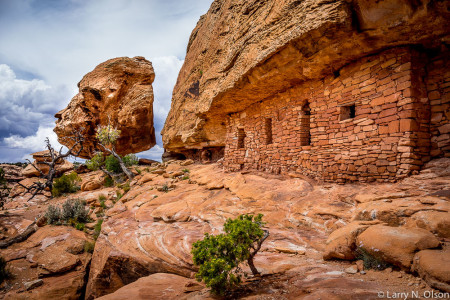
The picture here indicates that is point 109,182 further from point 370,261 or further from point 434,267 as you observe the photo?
point 434,267

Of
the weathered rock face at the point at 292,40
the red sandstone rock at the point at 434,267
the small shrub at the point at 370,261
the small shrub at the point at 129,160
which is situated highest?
the weathered rock face at the point at 292,40

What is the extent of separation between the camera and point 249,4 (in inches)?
335

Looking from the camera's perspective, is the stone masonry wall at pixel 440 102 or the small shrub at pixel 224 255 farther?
the stone masonry wall at pixel 440 102

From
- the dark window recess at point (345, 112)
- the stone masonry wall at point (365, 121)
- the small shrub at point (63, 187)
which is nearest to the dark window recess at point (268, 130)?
the stone masonry wall at point (365, 121)

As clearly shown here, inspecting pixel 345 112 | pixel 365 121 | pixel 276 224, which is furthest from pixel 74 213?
pixel 365 121

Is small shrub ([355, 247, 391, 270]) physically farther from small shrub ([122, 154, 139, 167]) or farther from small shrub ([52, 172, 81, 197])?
small shrub ([122, 154, 139, 167])

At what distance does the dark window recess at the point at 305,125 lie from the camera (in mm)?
7637

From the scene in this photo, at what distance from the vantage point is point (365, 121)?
5.85 m

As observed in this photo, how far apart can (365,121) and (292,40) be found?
283 centimetres

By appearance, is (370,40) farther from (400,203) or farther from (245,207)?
(245,207)

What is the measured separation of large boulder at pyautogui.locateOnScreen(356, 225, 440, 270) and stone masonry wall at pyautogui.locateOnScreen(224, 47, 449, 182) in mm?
2612

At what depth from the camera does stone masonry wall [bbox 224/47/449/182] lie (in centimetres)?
516

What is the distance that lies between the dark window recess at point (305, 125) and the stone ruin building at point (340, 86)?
35 mm

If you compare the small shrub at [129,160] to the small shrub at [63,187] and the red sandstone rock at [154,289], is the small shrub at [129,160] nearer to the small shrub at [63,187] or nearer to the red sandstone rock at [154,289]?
the small shrub at [63,187]
